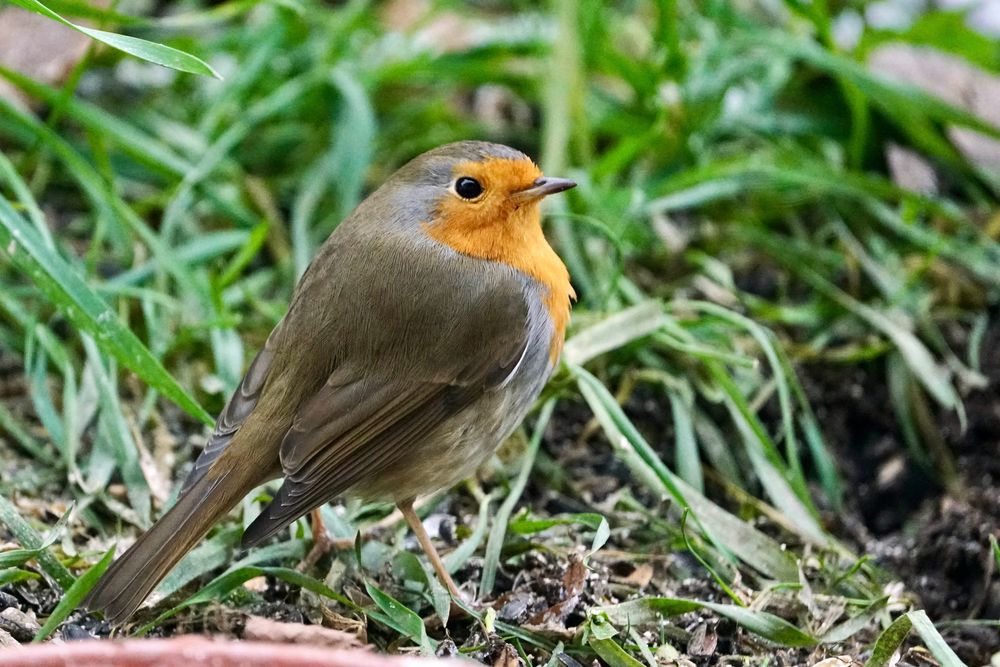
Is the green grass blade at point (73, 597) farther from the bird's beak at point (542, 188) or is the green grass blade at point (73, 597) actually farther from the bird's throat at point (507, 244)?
the bird's beak at point (542, 188)

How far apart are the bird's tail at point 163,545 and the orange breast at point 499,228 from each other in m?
0.78

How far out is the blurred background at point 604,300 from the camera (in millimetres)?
2848

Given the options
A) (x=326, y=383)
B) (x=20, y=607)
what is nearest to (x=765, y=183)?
(x=326, y=383)

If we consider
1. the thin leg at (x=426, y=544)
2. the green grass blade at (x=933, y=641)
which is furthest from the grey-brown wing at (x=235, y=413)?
the green grass blade at (x=933, y=641)

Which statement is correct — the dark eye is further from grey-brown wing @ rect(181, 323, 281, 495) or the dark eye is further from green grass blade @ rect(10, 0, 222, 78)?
green grass blade @ rect(10, 0, 222, 78)

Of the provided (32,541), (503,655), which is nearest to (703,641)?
(503,655)

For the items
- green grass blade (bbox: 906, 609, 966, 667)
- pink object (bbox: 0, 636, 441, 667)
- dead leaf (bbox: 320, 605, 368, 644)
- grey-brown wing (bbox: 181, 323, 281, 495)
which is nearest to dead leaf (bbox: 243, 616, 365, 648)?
dead leaf (bbox: 320, 605, 368, 644)

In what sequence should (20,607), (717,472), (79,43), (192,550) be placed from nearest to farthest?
1. (20,607)
2. (192,550)
3. (717,472)
4. (79,43)

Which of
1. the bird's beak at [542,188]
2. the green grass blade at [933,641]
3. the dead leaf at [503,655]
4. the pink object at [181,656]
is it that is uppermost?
the bird's beak at [542,188]

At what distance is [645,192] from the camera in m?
4.20

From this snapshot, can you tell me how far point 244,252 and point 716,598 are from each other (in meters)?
1.65

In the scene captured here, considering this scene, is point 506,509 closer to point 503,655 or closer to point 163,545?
point 503,655

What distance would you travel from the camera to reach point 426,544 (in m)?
2.84

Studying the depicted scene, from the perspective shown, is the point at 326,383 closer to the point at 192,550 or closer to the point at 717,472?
the point at 192,550
